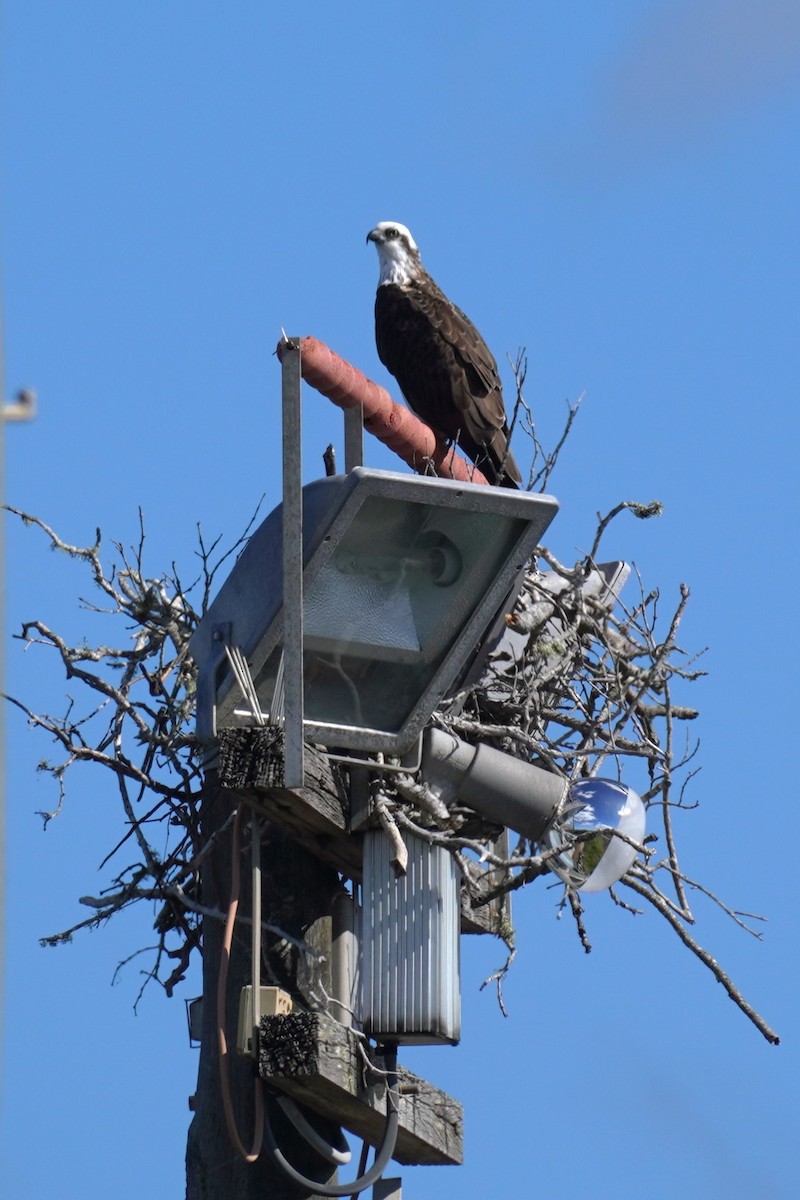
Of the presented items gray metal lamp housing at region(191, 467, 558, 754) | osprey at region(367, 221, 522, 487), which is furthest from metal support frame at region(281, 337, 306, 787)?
osprey at region(367, 221, 522, 487)

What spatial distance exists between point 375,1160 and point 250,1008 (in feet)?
1.74

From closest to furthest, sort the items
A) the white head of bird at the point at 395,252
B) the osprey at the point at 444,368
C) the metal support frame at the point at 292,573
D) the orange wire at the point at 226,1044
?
the metal support frame at the point at 292,573, the orange wire at the point at 226,1044, the osprey at the point at 444,368, the white head of bird at the point at 395,252

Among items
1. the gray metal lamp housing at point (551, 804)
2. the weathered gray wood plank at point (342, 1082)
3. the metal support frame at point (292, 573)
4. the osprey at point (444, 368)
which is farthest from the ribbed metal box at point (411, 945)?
the osprey at point (444, 368)

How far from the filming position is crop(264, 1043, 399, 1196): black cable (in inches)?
200

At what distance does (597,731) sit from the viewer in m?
6.78

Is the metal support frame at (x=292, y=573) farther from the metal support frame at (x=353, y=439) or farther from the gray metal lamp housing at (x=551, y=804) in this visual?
the gray metal lamp housing at (x=551, y=804)

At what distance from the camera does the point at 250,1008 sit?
17.2 feet

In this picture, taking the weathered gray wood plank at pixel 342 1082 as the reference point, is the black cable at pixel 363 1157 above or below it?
below

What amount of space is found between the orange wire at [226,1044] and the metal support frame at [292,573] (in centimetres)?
68

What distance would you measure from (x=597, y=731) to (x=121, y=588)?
177 cm

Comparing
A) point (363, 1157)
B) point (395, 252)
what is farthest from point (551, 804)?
point (395, 252)

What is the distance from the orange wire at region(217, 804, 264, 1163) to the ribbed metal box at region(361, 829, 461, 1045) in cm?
36

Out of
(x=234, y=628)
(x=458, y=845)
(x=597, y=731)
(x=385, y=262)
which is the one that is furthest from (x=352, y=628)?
(x=385, y=262)

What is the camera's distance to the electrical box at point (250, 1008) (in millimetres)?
5203
